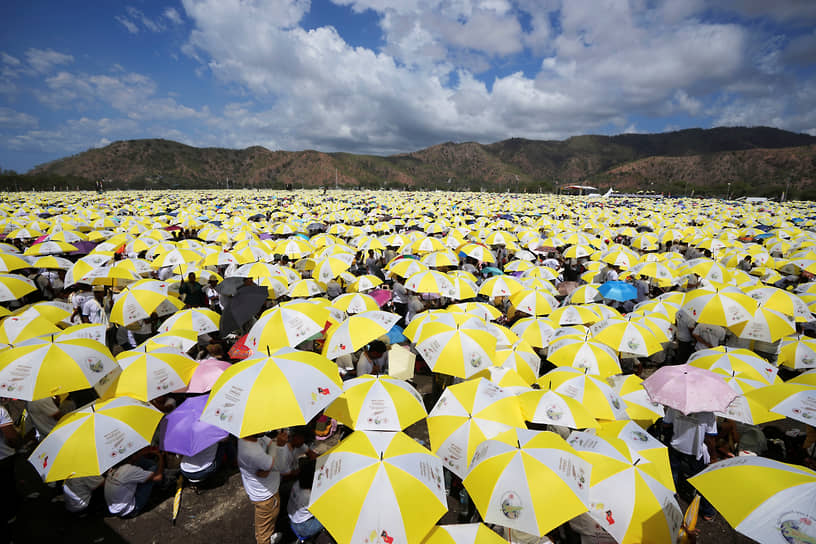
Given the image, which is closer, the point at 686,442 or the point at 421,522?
the point at 421,522

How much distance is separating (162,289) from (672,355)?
11.1 meters

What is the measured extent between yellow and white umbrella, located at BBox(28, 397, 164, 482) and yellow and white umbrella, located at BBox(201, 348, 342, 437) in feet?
3.45

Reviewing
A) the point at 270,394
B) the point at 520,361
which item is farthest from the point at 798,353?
the point at 270,394

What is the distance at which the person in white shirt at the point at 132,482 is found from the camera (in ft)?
13.6

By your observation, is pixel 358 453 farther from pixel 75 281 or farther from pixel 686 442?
pixel 75 281

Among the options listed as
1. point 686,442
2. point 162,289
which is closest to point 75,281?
point 162,289

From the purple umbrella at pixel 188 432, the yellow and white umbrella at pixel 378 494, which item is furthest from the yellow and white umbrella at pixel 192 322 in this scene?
the yellow and white umbrella at pixel 378 494

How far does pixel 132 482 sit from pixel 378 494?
3.64 metres

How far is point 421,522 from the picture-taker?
2.67m

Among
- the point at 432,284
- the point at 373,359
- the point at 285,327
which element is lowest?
the point at 373,359

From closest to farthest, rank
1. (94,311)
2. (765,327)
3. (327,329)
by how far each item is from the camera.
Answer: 1. (765,327)
2. (327,329)
3. (94,311)

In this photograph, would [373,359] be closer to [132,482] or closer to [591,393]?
[591,393]

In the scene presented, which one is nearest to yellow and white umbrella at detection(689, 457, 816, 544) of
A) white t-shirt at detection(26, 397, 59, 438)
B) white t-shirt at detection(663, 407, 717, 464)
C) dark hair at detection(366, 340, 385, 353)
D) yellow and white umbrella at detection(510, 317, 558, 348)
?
white t-shirt at detection(663, 407, 717, 464)

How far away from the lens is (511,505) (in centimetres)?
277
